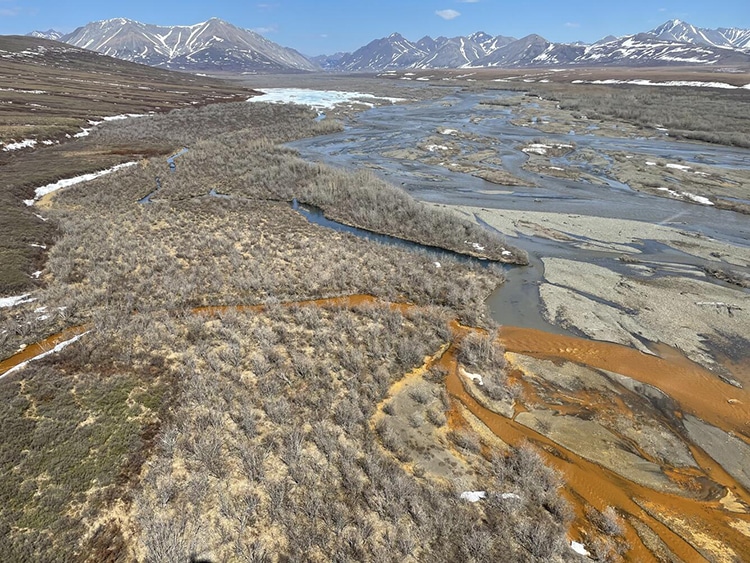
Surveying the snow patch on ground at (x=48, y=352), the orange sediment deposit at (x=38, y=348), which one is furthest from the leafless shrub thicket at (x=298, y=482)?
the orange sediment deposit at (x=38, y=348)

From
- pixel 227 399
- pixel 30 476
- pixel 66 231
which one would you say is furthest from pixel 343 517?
pixel 66 231

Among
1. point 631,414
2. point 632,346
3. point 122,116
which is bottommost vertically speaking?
point 631,414

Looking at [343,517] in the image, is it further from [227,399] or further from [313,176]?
[313,176]

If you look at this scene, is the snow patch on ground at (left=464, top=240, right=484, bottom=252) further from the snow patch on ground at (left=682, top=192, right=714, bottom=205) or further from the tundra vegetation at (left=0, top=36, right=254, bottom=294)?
Result: the tundra vegetation at (left=0, top=36, right=254, bottom=294)

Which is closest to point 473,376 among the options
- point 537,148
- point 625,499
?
point 625,499

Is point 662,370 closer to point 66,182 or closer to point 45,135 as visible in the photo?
point 66,182

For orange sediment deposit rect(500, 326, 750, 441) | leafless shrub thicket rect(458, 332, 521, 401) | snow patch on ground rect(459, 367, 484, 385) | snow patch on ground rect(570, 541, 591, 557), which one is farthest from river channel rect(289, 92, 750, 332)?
snow patch on ground rect(570, 541, 591, 557)

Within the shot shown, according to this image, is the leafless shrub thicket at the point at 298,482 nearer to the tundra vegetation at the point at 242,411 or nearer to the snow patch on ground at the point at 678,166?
the tundra vegetation at the point at 242,411
